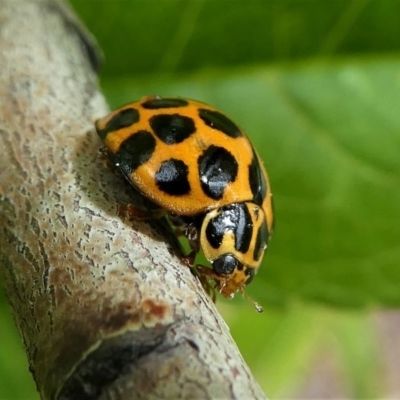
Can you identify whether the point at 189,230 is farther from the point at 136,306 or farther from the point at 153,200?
the point at 136,306

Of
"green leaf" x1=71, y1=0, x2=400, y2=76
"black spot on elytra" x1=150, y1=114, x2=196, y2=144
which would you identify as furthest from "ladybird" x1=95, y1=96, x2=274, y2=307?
"green leaf" x1=71, y1=0, x2=400, y2=76

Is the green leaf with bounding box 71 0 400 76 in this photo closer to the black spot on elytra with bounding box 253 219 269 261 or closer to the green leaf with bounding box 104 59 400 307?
the green leaf with bounding box 104 59 400 307

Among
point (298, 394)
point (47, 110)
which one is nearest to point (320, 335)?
point (298, 394)

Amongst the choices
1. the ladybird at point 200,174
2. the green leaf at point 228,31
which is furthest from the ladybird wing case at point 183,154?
the green leaf at point 228,31

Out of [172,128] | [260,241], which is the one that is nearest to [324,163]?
→ [260,241]

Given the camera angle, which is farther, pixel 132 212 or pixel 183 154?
pixel 183 154

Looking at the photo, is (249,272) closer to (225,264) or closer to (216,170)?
(225,264)

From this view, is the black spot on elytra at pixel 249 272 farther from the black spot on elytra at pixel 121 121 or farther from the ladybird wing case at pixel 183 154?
the black spot on elytra at pixel 121 121
